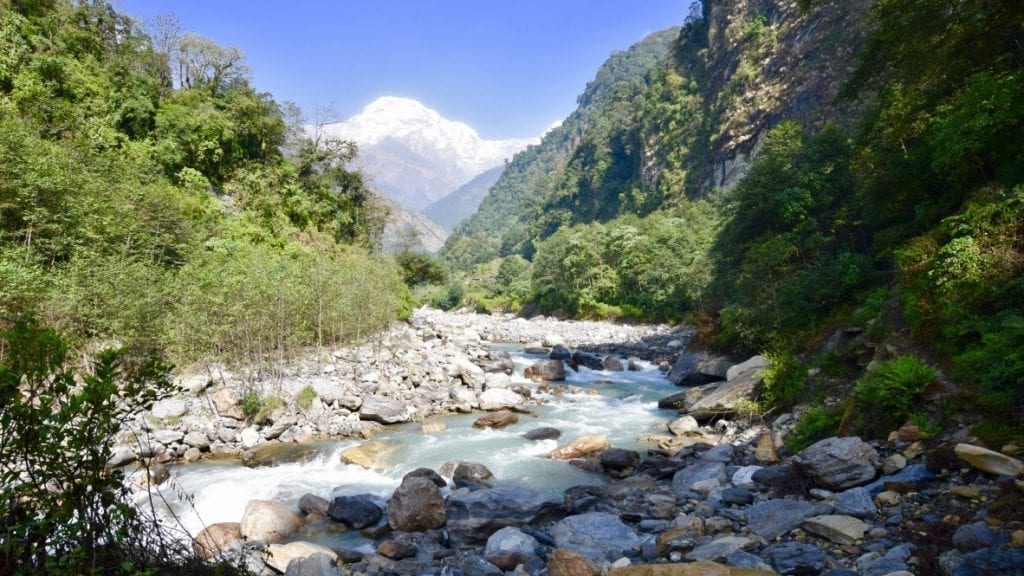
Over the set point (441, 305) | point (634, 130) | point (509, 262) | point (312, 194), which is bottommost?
point (441, 305)

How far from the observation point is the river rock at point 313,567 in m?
6.12

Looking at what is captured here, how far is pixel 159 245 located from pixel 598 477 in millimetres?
19376

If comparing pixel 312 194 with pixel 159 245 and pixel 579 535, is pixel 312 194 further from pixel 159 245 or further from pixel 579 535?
pixel 579 535

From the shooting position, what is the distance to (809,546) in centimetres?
523

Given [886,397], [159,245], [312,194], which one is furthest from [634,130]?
[886,397]

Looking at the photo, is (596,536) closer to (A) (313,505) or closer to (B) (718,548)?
(B) (718,548)

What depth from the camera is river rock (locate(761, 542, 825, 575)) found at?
15.9ft

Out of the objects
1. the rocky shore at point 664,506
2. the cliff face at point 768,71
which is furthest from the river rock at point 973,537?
the cliff face at point 768,71

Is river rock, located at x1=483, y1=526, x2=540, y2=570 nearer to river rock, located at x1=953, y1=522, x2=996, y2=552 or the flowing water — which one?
the flowing water

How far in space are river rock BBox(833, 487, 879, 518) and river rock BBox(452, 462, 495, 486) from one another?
6518 mm

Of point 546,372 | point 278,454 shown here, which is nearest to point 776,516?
point 278,454

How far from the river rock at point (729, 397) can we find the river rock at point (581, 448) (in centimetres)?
342

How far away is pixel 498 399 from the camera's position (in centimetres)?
1764

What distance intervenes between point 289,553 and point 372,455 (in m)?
5.23
